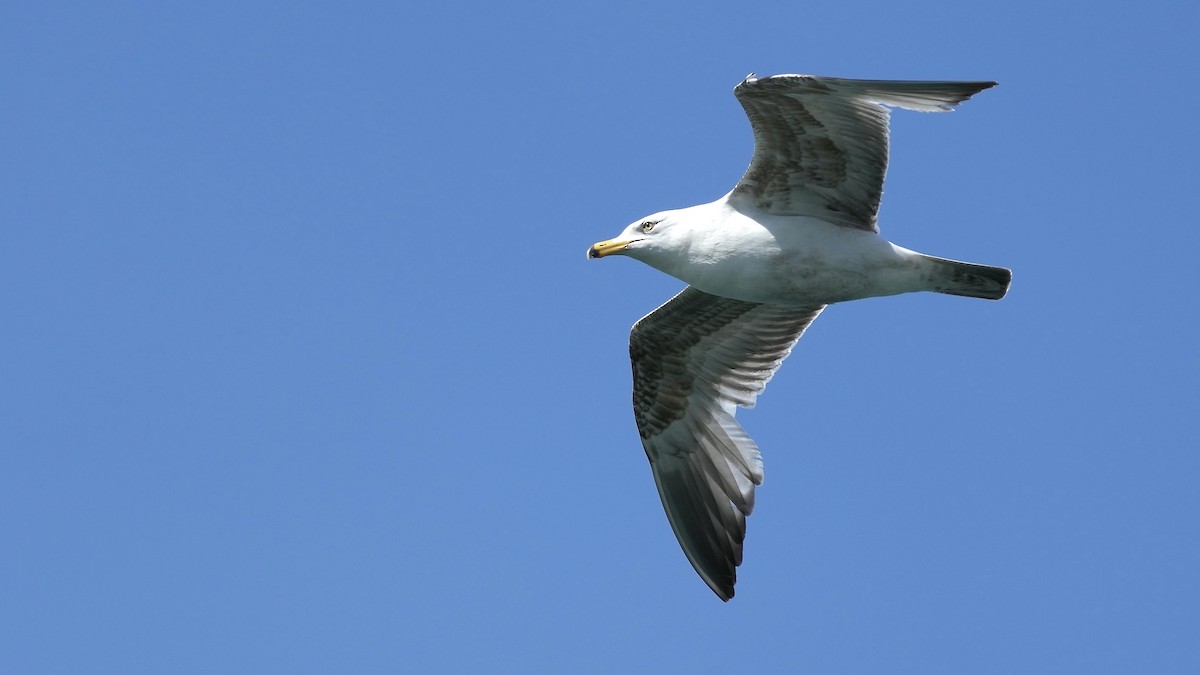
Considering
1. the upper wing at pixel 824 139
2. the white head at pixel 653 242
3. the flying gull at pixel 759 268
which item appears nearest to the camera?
the upper wing at pixel 824 139

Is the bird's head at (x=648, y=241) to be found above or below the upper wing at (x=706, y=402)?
above

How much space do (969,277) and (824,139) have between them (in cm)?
155

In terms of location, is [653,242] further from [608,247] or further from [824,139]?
[824,139]

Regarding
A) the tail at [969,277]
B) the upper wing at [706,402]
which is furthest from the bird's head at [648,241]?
the tail at [969,277]

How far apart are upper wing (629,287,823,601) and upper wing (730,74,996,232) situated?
1.71 metres

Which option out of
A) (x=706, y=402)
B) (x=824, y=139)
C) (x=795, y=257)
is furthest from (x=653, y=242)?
(x=706, y=402)

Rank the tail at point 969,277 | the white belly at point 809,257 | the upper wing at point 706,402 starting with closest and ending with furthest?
the tail at point 969,277
the white belly at point 809,257
the upper wing at point 706,402

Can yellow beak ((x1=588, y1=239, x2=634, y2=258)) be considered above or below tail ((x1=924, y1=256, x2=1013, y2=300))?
above

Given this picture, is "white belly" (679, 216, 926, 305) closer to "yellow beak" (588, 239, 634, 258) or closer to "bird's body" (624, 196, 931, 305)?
"bird's body" (624, 196, 931, 305)

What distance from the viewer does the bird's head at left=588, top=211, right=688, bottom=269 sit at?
463 inches

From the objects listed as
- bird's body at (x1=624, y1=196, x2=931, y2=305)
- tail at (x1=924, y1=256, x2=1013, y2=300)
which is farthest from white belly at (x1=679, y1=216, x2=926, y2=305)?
tail at (x1=924, y1=256, x2=1013, y2=300)

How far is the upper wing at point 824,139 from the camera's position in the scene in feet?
34.9

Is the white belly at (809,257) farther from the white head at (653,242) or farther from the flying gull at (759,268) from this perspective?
the white head at (653,242)

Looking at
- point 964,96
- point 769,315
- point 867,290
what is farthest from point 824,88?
point 769,315
